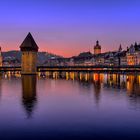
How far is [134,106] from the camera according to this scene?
24266 mm

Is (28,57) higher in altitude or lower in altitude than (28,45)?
lower

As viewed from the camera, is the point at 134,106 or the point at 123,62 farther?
the point at 123,62

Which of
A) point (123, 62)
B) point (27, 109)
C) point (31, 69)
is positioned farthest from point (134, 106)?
point (123, 62)

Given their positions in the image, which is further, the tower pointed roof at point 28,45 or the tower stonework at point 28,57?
the tower pointed roof at point 28,45

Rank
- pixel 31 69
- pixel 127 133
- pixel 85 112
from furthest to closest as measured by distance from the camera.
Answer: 1. pixel 31 69
2. pixel 85 112
3. pixel 127 133

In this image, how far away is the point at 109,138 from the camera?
14617mm

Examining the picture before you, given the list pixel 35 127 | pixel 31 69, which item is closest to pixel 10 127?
pixel 35 127

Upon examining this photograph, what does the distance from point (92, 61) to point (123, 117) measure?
536 ft

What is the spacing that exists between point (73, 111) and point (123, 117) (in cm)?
405

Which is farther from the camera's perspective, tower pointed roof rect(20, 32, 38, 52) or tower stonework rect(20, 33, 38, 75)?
tower pointed roof rect(20, 32, 38, 52)

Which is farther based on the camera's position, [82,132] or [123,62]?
[123,62]

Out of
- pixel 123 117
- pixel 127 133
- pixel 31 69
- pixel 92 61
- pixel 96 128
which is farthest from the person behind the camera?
pixel 92 61

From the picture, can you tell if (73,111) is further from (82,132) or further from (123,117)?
(82,132)

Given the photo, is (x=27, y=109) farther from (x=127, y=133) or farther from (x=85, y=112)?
(x=127, y=133)
